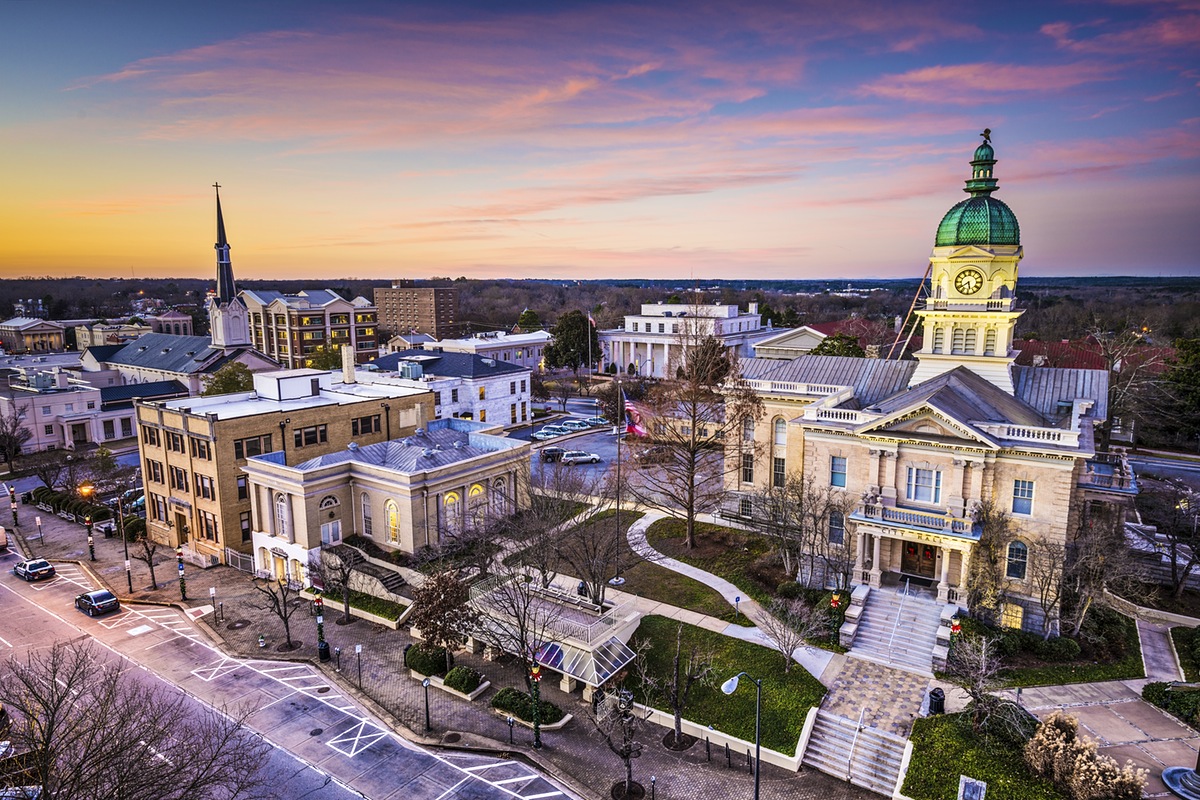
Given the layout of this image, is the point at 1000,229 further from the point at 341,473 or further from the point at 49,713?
the point at 49,713

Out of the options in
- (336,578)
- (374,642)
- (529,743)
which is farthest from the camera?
(336,578)

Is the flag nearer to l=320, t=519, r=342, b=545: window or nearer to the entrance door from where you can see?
the entrance door

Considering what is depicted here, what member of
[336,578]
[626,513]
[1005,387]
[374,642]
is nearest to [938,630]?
[1005,387]

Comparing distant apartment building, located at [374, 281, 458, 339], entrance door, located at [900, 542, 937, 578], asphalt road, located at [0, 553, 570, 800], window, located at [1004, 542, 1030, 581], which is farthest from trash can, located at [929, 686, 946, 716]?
distant apartment building, located at [374, 281, 458, 339]

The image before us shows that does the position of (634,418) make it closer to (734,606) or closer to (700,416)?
(700,416)

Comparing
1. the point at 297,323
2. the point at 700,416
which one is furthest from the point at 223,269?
the point at 700,416

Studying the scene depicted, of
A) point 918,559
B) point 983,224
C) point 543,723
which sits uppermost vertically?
point 983,224

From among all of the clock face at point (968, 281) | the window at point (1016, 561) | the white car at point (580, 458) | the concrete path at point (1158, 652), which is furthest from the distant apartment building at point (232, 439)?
the concrete path at point (1158, 652)
